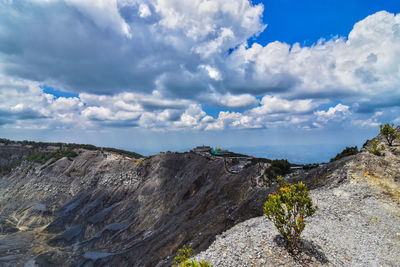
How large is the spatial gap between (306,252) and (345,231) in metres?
5.02

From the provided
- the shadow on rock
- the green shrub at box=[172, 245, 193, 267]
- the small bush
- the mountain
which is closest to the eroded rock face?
the mountain

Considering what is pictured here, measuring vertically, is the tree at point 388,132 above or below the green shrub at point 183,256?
above

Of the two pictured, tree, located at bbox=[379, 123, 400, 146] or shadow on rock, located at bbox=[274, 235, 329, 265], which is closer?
shadow on rock, located at bbox=[274, 235, 329, 265]

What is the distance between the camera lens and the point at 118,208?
60.4 metres

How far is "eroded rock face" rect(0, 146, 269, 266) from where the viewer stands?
107 ft

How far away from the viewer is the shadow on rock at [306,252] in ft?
37.0

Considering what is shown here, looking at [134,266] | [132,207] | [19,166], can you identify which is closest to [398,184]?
[134,266]

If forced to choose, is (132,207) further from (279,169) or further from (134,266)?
(279,169)

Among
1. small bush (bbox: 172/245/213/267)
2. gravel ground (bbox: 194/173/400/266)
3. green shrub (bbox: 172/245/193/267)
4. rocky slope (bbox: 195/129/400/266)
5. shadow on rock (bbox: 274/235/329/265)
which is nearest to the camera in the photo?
small bush (bbox: 172/245/213/267)

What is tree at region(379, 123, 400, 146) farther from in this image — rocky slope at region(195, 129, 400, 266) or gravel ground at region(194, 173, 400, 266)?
gravel ground at region(194, 173, 400, 266)

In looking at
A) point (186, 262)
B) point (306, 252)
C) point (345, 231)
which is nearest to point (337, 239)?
point (345, 231)

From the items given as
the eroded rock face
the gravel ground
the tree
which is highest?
the tree

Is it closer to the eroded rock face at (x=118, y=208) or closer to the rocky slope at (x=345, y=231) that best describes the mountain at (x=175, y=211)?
the rocky slope at (x=345, y=231)

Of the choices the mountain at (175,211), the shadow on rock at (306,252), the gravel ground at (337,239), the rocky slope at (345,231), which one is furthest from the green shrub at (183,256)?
the shadow on rock at (306,252)
